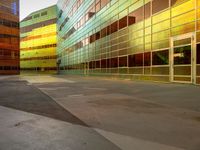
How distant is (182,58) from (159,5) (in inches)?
239

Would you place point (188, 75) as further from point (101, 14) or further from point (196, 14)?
point (101, 14)

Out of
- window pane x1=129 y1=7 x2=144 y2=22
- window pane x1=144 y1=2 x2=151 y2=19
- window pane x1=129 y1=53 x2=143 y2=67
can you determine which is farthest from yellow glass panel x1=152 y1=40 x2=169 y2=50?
window pane x1=129 y1=7 x2=144 y2=22

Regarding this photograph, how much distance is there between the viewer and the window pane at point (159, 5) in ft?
67.6

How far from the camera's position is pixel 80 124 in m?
6.03

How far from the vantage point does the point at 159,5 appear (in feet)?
70.3

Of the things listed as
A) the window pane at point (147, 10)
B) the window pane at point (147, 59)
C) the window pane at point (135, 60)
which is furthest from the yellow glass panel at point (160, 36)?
the window pane at point (135, 60)

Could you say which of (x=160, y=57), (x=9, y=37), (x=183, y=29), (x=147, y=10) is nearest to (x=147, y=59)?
(x=160, y=57)

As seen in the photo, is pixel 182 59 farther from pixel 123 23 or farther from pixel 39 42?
pixel 39 42

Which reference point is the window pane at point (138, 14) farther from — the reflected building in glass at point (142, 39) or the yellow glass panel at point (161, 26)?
the yellow glass panel at point (161, 26)

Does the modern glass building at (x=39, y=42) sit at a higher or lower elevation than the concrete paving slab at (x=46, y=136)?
higher

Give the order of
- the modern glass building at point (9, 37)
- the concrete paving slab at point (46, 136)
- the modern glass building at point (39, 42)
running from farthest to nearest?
the modern glass building at point (39, 42), the modern glass building at point (9, 37), the concrete paving slab at point (46, 136)

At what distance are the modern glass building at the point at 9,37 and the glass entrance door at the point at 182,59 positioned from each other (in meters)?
51.3

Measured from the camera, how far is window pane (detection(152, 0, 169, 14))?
20.6 m

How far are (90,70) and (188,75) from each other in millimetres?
26551
